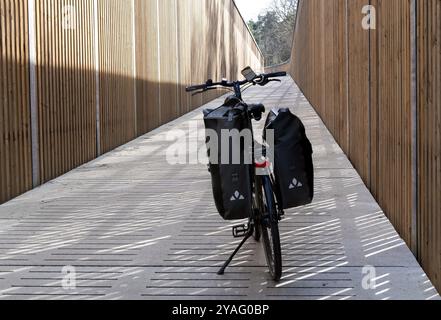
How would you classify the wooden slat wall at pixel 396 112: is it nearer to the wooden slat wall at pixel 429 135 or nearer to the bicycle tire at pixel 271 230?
the wooden slat wall at pixel 429 135

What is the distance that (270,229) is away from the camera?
4.04m

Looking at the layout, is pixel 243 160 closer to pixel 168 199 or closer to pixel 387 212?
pixel 387 212

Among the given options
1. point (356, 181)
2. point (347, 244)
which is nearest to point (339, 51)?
point (356, 181)

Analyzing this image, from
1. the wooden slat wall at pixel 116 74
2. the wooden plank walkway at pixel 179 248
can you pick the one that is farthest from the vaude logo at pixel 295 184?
the wooden slat wall at pixel 116 74

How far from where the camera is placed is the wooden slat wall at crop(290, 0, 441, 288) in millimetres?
3914

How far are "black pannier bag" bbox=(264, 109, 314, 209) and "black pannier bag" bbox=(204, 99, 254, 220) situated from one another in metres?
0.18

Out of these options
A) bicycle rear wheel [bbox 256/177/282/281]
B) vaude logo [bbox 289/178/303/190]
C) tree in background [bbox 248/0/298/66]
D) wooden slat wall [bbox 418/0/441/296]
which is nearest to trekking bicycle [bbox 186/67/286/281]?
bicycle rear wheel [bbox 256/177/282/281]

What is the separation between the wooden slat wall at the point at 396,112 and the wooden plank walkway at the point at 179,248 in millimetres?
232

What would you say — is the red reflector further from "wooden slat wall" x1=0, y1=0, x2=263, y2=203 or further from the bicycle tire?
"wooden slat wall" x1=0, y1=0, x2=263, y2=203

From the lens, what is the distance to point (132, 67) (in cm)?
1295

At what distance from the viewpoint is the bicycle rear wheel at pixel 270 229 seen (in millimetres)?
3982

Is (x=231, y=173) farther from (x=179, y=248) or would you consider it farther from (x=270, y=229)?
(x=179, y=248)

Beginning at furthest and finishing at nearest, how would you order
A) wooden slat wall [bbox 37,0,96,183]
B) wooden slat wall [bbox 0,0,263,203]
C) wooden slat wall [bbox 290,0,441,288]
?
1. wooden slat wall [bbox 37,0,96,183]
2. wooden slat wall [bbox 0,0,263,203]
3. wooden slat wall [bbox 290,0,441,288]
